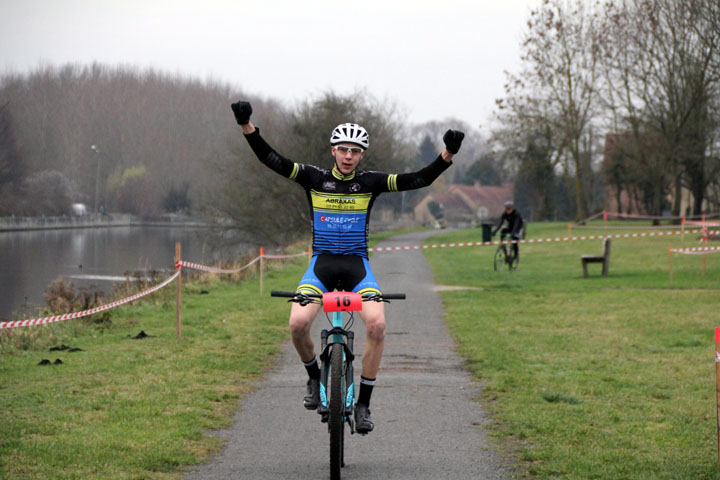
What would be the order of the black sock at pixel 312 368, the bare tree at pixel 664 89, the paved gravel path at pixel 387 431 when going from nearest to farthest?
the paved gravel path at pixel 387 431
the black sock at pixel 312 368
the bare tree at pixel 664 89

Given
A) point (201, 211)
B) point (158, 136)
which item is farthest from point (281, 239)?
point (158, 136)

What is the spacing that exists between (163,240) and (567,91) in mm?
29552

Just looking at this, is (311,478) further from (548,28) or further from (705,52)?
(548,28)

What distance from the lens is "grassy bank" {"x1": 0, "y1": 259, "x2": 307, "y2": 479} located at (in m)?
6.36

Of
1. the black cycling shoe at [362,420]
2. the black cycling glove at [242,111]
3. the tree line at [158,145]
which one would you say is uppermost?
the tree line at [158,145]

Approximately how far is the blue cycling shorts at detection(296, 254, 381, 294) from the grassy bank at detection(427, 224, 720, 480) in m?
1.73

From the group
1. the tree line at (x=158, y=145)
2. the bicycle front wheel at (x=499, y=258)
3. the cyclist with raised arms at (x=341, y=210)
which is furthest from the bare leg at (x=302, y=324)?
the tree line at (x=158, y=145)

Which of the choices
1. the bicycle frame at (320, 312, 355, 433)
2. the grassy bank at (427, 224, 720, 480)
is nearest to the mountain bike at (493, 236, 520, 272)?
the grassy bank at (427, 224, 720, 480)

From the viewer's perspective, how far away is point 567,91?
2311 inches

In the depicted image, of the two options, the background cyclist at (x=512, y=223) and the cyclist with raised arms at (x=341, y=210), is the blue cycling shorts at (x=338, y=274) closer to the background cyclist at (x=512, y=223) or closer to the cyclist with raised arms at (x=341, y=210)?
the cyclist with raised arms at (x=341, y=210)

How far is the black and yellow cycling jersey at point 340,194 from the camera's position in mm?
6707

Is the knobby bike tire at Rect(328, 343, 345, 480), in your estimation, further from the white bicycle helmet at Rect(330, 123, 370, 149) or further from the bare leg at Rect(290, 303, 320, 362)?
the white bicycle helmet at Rect(330, 123, 370, 149)

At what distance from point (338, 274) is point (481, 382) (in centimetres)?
384

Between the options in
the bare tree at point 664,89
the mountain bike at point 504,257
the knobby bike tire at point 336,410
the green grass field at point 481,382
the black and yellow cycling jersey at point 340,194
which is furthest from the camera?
the bare tree at point 664,89
